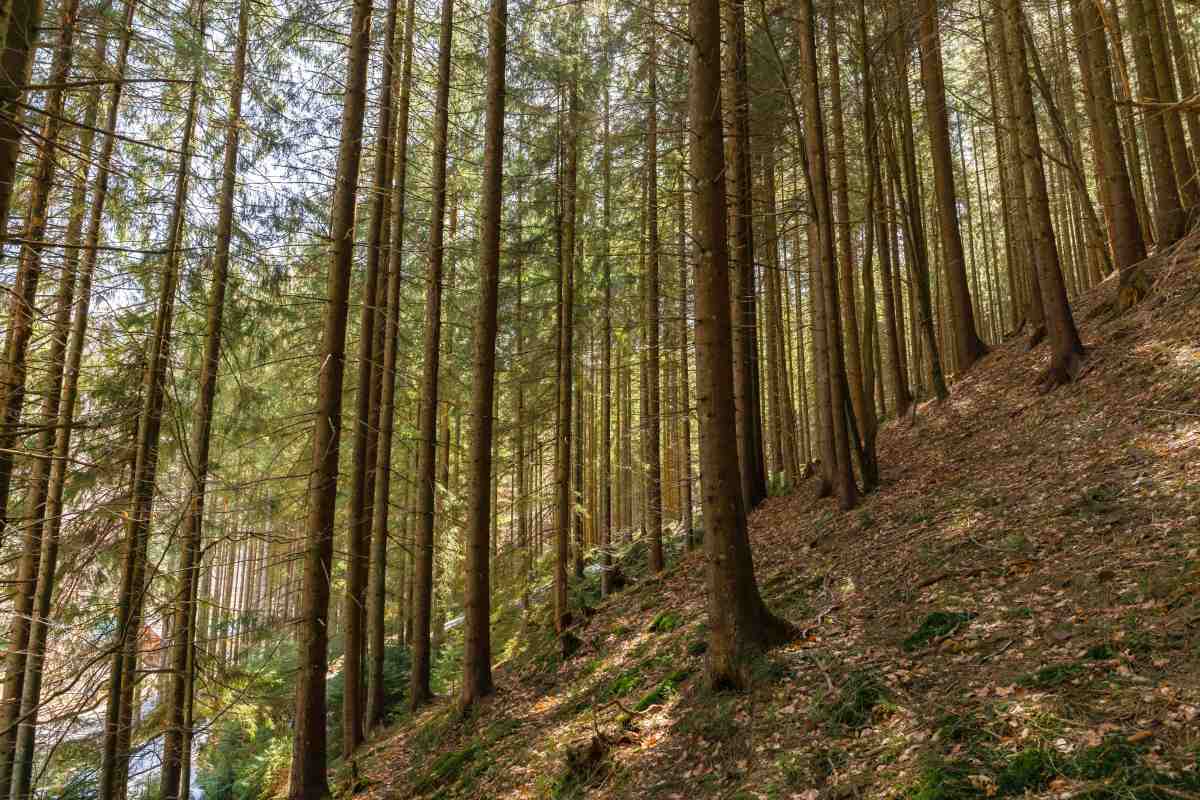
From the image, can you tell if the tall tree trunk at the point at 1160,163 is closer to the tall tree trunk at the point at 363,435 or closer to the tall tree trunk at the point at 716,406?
the tall tree trunk at the point at 716,406

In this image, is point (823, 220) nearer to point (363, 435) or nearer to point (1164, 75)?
point (363, 435)

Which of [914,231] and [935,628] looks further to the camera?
[914,231]

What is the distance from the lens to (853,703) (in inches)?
188

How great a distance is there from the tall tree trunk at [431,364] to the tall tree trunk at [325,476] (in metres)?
2.14

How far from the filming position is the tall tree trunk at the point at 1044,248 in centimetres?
939

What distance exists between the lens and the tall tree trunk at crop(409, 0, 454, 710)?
32.0ft

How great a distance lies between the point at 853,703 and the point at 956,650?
35.1 inches

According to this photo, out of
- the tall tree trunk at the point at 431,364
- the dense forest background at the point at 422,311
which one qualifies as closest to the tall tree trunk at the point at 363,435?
the dense forest background at the point at 422,311

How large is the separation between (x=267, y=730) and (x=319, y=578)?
14.0 meters

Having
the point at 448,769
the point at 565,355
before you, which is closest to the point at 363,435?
the point at 565,355

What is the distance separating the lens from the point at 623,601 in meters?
12.2

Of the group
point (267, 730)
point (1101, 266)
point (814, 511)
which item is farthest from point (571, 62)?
point (267, 730)

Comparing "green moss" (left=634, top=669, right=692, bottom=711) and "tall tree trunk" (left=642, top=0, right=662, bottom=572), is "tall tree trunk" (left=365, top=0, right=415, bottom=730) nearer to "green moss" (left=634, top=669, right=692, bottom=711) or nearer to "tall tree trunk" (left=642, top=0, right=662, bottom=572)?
"tall tree trunk" (left=642, top=0, right=662, bottom=572)

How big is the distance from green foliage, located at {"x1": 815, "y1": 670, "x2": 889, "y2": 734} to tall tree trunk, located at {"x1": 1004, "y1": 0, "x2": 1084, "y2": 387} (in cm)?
688
